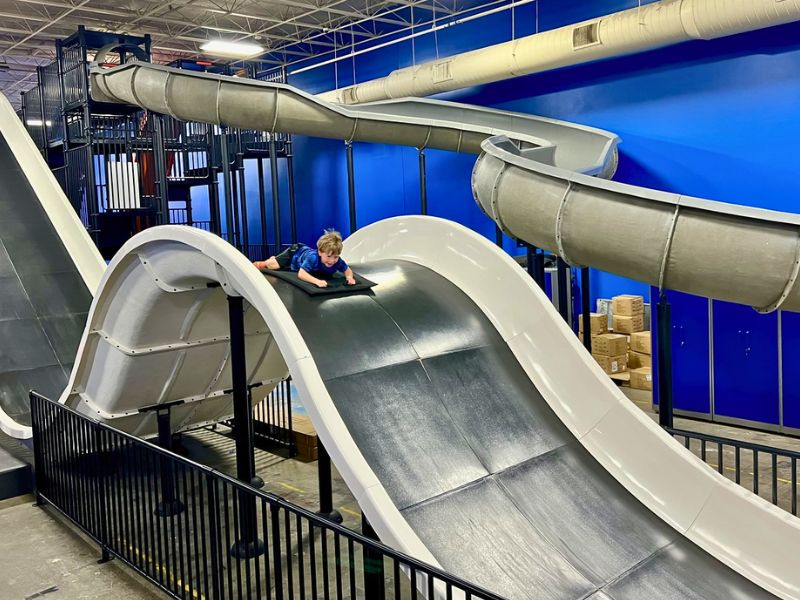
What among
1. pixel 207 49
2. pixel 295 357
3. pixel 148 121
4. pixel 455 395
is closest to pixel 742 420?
pixel 455 395

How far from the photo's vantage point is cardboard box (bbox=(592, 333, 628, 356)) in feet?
37.8

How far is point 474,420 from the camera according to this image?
498 centimetres

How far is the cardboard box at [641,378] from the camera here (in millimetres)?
11164

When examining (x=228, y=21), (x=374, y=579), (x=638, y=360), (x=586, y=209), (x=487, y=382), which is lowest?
(x=638, y=360)

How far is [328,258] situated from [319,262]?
79mm

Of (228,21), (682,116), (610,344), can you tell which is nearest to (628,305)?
(610,344)

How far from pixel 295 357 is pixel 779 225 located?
3553 millimetres

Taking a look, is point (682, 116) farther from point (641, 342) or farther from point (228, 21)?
point (228, 21)

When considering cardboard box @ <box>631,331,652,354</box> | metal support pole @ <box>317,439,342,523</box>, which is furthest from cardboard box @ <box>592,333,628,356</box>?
metal support pole @ <box>317,439,342,523</box>

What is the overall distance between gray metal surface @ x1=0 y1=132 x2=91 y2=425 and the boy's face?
456 cm

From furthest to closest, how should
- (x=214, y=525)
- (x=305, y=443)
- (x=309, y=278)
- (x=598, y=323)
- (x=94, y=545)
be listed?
(x=598, y=323)
(x=305, y=443)
(x=94, y=545)
(x=309, y=278)
(x=214, y=525)

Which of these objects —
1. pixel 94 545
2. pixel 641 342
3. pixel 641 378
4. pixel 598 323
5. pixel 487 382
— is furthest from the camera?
pixel 598 323

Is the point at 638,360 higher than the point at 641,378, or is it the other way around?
the point at 638,360

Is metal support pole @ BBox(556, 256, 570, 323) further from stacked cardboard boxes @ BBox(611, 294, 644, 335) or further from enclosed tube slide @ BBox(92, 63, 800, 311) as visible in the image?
stacked cardboard boxes @ BBox(611, 294, 644, 335)
